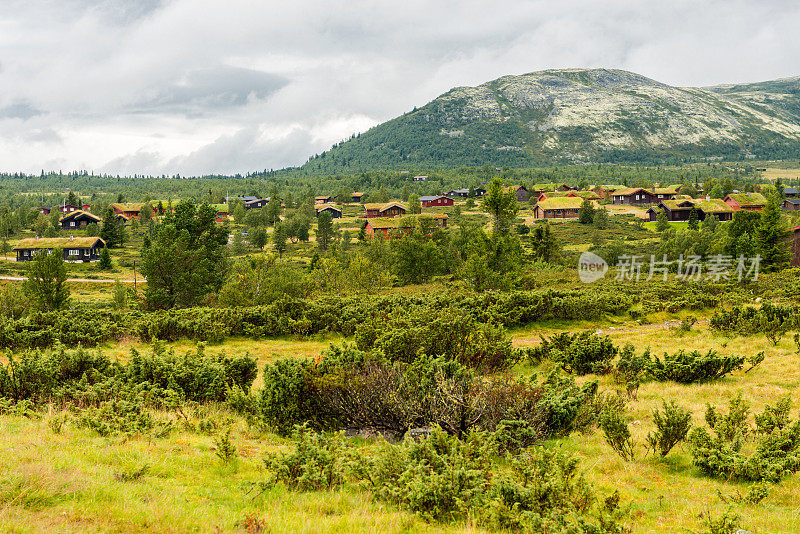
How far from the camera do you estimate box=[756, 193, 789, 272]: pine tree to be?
44.1 meters

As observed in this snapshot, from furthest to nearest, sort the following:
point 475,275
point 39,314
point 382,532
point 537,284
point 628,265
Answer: point 628,265 < point 537,284 < point 475,275 < point 39,314 < point 382,532

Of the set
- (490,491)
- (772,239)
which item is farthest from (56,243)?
(490,491)

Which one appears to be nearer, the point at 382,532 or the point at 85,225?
the point at 382,532

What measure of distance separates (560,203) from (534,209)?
20.6 ft

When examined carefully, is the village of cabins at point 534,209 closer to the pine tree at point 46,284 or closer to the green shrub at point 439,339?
the pine tree at point 46,284

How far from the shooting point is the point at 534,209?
113938mm

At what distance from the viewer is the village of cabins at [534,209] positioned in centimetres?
8412

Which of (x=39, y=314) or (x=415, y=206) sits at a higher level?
(x=415, y=206)

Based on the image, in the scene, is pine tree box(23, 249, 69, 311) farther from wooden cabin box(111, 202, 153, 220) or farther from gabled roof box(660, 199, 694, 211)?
wooden cabin box(111, 202, 153, 220)

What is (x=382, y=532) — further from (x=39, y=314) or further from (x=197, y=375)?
(x=39, y=314)

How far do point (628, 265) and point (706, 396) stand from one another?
141ft

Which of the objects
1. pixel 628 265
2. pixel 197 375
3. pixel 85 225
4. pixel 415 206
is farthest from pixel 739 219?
pixel 85 225

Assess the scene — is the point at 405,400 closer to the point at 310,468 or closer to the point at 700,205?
the point at 310,468

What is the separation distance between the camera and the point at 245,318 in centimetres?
2205
